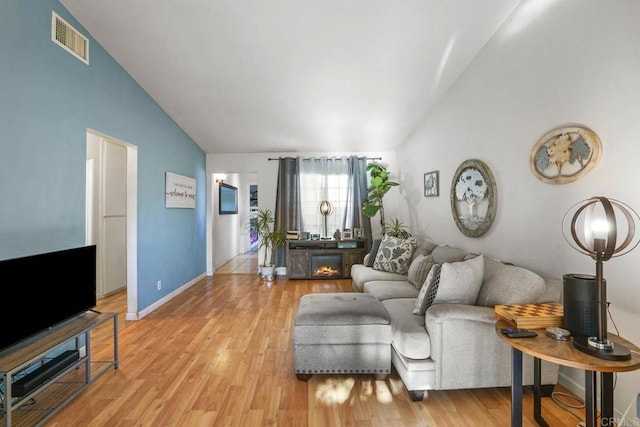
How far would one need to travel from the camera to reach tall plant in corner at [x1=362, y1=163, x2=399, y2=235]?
5121 millimetres

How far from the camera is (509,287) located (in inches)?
81.9

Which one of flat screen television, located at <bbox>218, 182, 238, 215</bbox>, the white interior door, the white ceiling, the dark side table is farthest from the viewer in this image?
flat screen television, located at <bbox>218, 182, 238, 215</bbox>

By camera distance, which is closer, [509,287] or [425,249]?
[509,287]

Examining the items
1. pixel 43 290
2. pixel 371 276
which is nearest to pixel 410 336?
pixel 371 276

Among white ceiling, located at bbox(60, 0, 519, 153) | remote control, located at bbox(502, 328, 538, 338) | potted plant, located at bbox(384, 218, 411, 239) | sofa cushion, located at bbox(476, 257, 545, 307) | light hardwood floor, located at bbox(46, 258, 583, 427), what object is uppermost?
white ceiling, located at bbox(60, 0, 519, 153)

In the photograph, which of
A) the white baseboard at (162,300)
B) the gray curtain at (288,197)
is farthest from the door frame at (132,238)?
the gray curtain at (288,197)

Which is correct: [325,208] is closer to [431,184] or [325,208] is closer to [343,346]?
[431,184]

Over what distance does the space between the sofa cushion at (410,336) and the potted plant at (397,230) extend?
8.70ft

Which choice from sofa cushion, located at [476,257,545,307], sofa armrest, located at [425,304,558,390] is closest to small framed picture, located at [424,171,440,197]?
sofa cushion, located at [476,257,545,307]

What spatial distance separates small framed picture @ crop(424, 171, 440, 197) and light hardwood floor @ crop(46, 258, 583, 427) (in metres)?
2.54

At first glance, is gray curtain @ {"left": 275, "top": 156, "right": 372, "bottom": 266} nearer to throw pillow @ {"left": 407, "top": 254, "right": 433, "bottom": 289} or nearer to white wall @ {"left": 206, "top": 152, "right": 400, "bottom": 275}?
white wall @ {"left": 206, "top": 152, "right": 400, "bottom": 275}

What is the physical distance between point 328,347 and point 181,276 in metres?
3.25

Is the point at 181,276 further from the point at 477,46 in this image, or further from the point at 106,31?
the point at 477,46

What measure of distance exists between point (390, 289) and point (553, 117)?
6.41 ft
